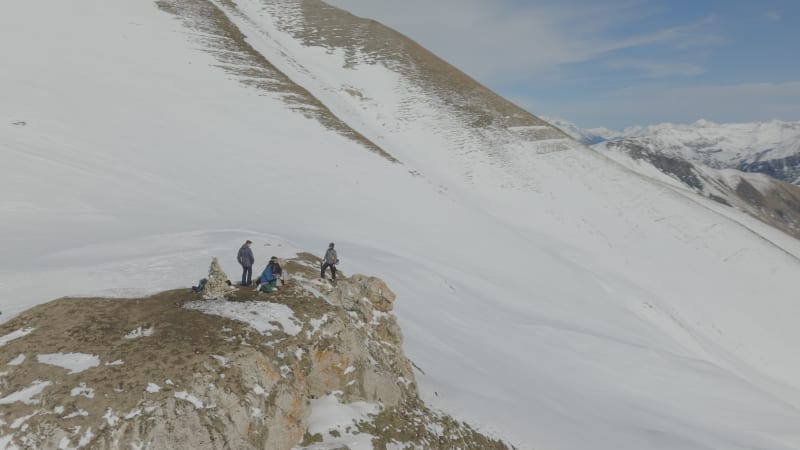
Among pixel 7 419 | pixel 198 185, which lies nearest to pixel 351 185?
pixel 198 185

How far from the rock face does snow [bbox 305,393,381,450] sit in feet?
0.12

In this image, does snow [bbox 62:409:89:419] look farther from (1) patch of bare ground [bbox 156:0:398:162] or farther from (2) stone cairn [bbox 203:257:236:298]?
(1) patch of bare ground [bbox 156:0:398:162]

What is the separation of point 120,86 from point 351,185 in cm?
2210

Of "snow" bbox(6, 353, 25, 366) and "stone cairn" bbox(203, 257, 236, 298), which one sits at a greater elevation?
"stone cairn" bbox(203, 257, 236, 298)

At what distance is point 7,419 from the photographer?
7.48 meters

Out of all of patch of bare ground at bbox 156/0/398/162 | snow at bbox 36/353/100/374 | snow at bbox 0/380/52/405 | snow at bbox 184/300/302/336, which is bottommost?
snow at bbox 0/380/52/405

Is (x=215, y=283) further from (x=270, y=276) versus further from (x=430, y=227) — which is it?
(x=430, y=227)

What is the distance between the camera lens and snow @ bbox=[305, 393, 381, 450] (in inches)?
409

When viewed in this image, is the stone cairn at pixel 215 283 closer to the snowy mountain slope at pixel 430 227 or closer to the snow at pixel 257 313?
the snow at pixel 257 313

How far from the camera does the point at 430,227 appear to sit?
34.8 m

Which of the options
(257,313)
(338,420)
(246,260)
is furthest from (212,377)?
(246,260)

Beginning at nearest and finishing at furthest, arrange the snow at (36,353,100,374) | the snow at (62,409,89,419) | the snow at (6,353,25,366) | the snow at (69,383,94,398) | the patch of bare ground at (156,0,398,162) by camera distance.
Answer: the snow at (62,409,89,419) < the snow at (69,383,94,398) < the snow at (6,353,25,366) < the snow at (36,353,100,374) < the patch of bare ground at (156,0,398,162)

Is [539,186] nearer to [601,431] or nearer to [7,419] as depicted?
[601,431]

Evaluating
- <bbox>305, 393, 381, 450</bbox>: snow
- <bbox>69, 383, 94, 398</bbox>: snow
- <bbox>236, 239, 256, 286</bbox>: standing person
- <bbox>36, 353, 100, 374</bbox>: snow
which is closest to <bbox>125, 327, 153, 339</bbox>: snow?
<bbox>36, 353, 100, 374</bbox>: snow
